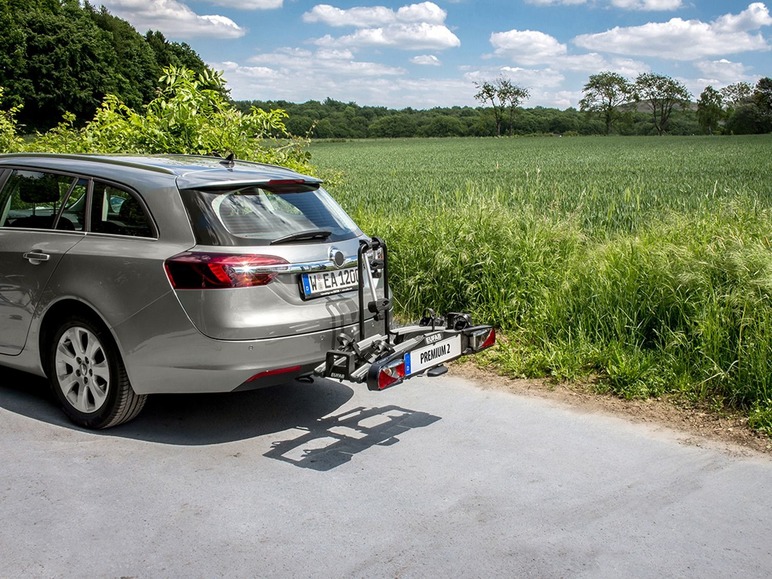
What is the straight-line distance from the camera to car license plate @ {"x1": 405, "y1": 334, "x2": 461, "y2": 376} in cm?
491

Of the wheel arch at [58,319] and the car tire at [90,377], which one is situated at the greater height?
the wheel arch at [58,319]

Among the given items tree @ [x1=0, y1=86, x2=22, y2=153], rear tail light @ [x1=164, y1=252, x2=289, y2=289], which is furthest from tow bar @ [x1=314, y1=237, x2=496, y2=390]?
tree @ [x1=0, y1=86, x2=22, y2=153]

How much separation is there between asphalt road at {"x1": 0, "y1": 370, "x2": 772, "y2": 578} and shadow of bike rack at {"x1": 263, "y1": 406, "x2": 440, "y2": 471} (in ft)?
0.06

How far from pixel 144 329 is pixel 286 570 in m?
1.95

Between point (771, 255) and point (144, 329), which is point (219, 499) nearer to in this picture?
point (144, 329)

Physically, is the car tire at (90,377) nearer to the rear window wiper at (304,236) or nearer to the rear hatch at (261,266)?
the rear hatch at (261,266)

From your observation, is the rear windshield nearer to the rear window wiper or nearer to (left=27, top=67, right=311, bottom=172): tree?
the rear window wiper

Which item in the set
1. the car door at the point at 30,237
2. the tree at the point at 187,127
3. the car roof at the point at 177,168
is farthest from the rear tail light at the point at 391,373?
the tree at the point at 187,127

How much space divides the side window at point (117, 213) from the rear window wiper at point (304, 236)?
0.77m

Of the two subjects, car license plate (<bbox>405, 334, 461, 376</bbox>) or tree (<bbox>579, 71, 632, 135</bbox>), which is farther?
tree (<bbox>579, 71, 632, 135</bbox>)

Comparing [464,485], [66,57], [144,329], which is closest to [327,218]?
[144,329]

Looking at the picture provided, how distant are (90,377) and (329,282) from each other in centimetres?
163

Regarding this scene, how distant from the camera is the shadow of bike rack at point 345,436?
15.8 ft

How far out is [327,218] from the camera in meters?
5.45
